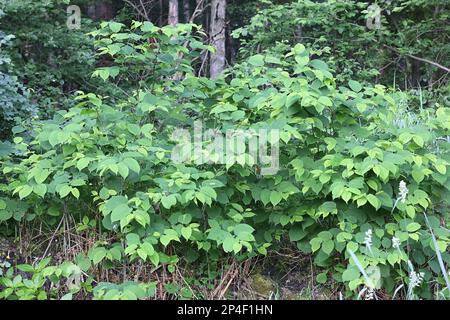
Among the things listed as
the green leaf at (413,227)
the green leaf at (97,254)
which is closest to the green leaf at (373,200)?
the green leaf at (413,227)

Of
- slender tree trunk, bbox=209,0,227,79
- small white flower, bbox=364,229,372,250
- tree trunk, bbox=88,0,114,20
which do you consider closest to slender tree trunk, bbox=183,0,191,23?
tree trunk, bbox=88,0,114,20

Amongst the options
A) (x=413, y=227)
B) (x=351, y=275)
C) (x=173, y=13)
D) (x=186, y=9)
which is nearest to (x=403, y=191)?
(x=413, y=227)

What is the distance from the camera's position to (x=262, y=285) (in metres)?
3.35

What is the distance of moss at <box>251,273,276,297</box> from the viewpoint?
10.9ft

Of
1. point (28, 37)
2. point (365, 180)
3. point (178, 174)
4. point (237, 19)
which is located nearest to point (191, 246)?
point (178, 174)

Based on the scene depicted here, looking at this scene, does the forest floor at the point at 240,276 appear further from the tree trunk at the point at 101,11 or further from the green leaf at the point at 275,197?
the tree trunk at the point at 101,11

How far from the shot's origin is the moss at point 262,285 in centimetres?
331

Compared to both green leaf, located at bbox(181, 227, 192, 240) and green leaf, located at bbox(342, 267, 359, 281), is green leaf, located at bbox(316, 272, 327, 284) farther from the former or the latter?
green leaf, located at bbox(181, 227, 192, 240)

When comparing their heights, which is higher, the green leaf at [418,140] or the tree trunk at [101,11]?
the tree trunk at [101,11]

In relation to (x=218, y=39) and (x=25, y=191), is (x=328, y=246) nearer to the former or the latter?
(x=25, y=191)

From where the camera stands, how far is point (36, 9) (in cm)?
655

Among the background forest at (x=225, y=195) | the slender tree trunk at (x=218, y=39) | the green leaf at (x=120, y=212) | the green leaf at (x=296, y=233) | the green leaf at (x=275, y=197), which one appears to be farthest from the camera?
the slender tree trunk at (x=218, y=39)
